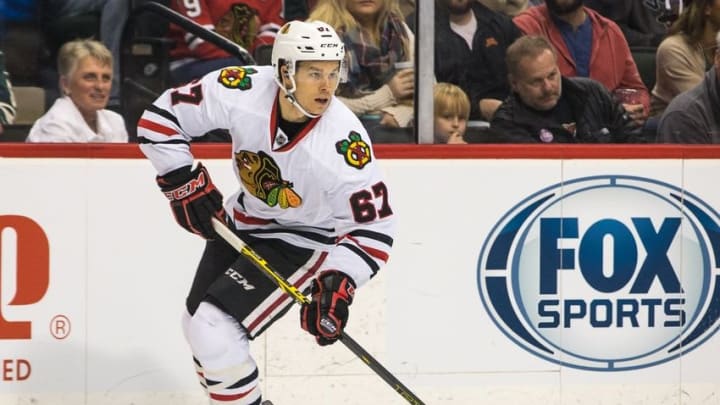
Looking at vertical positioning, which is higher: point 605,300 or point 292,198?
point 292,198

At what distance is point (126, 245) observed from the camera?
497cm

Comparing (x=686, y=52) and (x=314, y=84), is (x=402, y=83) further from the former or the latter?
(x=686, y=52)

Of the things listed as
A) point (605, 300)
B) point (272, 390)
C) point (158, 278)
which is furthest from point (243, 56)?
point (605, 300)

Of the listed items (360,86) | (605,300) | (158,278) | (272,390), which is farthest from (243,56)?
(605,300)

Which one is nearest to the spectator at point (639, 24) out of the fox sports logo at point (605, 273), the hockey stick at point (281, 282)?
the fox sports logo at point (605, 273)

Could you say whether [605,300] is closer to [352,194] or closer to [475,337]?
[475,337]

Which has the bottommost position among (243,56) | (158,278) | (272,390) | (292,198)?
(272,390)

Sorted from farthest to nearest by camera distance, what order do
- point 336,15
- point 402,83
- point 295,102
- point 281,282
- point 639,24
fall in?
point 639,24
point 402,83
point 336,15
point 281,282
point 295,102

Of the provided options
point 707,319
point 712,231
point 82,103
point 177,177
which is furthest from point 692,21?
point 82,103

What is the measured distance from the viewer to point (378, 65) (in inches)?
198

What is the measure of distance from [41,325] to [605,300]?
1.77 meters

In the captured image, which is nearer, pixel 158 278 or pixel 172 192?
pixel 172 192

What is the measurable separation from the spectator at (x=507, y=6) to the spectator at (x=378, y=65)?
26 centimetres

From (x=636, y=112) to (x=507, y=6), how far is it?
0.55m
